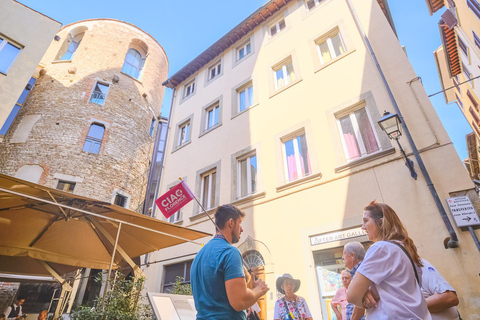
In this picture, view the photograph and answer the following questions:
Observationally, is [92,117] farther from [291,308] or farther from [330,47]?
[291,308]

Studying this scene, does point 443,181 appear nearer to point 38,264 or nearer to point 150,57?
point 38,264

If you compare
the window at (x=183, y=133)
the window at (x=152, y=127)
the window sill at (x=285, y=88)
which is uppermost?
the window at (x=152, y=127)

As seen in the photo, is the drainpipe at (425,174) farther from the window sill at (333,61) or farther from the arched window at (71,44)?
the arched window at (71,44)

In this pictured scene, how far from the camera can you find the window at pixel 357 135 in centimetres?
628

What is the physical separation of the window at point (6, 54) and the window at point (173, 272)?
39.7 feet

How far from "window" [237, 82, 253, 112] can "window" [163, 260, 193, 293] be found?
6064mm

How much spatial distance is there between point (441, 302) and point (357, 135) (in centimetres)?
519

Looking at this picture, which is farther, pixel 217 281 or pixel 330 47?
pixel 330 47

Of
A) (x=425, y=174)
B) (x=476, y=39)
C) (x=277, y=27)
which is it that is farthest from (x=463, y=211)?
(x=277, y=27)

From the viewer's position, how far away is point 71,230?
19.2 ft

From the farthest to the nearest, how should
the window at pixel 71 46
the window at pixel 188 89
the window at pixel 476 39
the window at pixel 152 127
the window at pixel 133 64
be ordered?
the window at pixel 133 64 → the window at pixel 152 127 → the window at pixel 71 46 → the window at pixel 188 89 → the window at pixel 476 39

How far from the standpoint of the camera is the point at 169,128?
13086 mm

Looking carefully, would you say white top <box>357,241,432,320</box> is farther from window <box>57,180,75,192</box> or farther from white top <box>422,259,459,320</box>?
window <box>57,180,75,192</box>

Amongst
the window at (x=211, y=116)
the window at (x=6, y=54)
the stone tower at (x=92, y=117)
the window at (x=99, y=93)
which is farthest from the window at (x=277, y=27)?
the window at (x=6, y=54)
